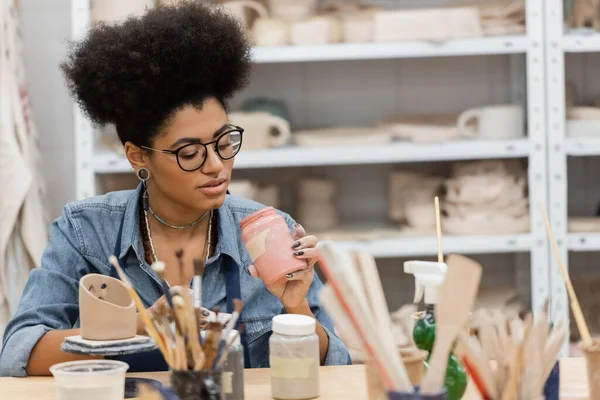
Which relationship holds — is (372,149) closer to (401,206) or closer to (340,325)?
(401,206)

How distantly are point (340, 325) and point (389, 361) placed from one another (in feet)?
0.21

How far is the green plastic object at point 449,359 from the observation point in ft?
3.97

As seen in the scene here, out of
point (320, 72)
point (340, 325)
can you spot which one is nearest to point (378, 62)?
point (320, 72)

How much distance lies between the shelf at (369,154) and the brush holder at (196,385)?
5.91ft

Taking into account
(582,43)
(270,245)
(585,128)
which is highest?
(582,43)

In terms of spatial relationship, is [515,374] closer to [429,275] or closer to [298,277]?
[429,275]

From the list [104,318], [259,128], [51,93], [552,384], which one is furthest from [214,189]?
[51,93]

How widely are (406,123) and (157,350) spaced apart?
1.59 metres

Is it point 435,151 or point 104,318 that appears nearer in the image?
point 104,318

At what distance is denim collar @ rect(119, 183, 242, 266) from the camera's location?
5.65 feet

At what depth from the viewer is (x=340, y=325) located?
0.97m

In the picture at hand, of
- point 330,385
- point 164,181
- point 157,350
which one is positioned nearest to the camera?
point 330,385

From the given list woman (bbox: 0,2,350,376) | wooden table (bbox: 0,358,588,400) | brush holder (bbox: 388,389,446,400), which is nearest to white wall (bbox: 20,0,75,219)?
woman (bbox: 0,2,350,376)

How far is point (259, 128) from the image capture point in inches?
113
